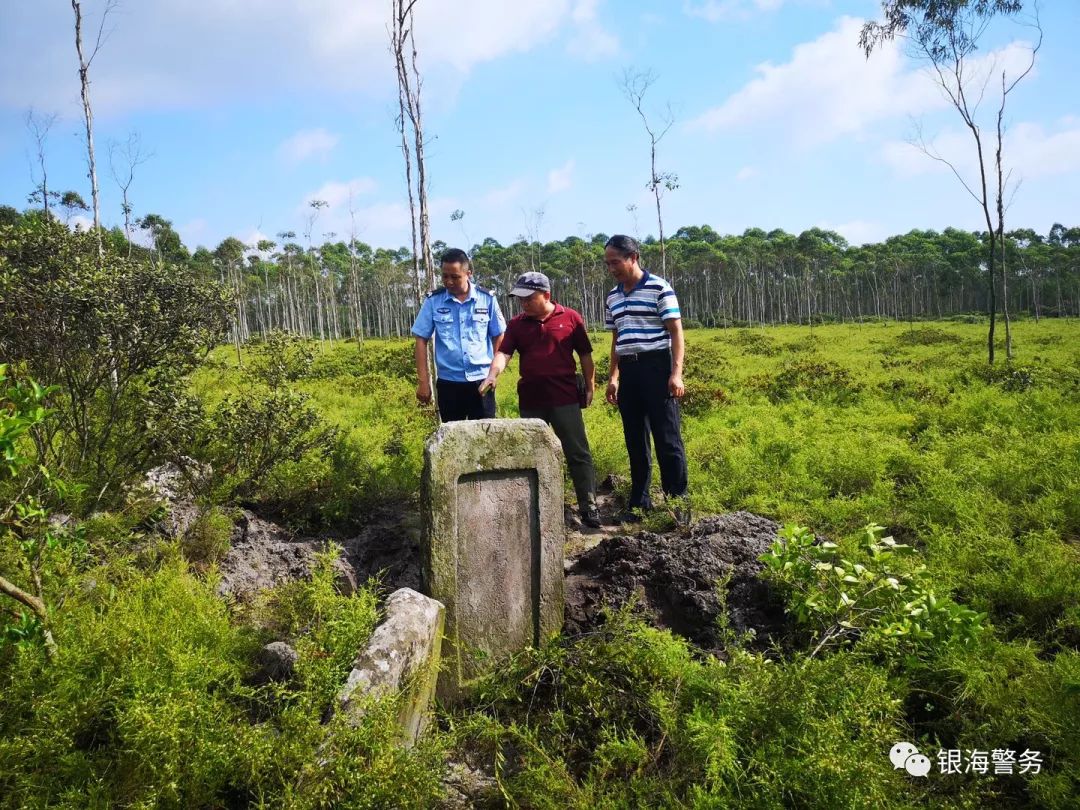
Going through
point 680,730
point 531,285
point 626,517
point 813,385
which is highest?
point 531,285

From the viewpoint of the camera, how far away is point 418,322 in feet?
16.5

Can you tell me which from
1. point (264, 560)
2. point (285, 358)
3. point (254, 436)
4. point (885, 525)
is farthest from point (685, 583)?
point (285, 358)

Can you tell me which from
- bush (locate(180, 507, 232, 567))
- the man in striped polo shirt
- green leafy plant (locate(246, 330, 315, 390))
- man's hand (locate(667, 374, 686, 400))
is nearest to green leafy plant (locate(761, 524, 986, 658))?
the man in striped polo shirt

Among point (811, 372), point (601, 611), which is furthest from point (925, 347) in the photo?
point (601, 611)

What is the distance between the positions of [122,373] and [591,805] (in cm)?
394

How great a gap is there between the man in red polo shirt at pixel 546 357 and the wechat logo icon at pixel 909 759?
2.84m

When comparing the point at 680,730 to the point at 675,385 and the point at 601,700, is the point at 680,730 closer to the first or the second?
the point at 601,700

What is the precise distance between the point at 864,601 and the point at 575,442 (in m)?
2.33

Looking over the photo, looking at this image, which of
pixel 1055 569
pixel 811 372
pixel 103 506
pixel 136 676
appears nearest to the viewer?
pixel 136 676

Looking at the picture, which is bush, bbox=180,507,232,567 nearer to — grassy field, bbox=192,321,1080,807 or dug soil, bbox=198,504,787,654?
dug soil, bbox=198,504,787,654

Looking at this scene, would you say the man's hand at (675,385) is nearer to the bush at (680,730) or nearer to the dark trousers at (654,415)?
the dark trousers at (654,415)

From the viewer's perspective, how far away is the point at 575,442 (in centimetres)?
493

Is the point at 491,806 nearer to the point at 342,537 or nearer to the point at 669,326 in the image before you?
the point at 342,537

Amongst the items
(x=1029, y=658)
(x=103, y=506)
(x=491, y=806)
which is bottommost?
(x=491, y=806)
